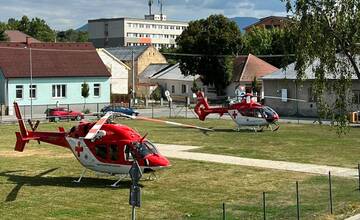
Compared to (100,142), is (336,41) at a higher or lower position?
higher

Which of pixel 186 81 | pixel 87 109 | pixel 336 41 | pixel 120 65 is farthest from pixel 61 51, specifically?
pixel 336 41

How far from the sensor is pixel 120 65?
300 feet

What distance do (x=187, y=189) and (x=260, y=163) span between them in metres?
7.61

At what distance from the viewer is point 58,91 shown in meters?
70.6

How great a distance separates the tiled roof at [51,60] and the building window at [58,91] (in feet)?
4.69

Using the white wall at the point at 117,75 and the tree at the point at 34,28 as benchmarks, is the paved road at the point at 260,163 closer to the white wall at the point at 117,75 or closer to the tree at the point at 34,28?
the white wall at the point at 117,75

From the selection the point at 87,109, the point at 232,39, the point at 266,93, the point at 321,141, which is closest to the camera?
the point at 321,141

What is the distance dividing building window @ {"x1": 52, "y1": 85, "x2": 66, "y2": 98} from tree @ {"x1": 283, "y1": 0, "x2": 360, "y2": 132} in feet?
173

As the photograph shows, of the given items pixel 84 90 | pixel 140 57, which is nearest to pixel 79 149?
pixel 84 90

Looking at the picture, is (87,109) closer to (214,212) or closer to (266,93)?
(266,93)

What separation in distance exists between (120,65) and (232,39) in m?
17.6

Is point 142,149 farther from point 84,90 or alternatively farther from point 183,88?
point 183,88

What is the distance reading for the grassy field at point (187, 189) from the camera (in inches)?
763

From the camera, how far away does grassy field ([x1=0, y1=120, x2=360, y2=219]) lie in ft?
63.6
